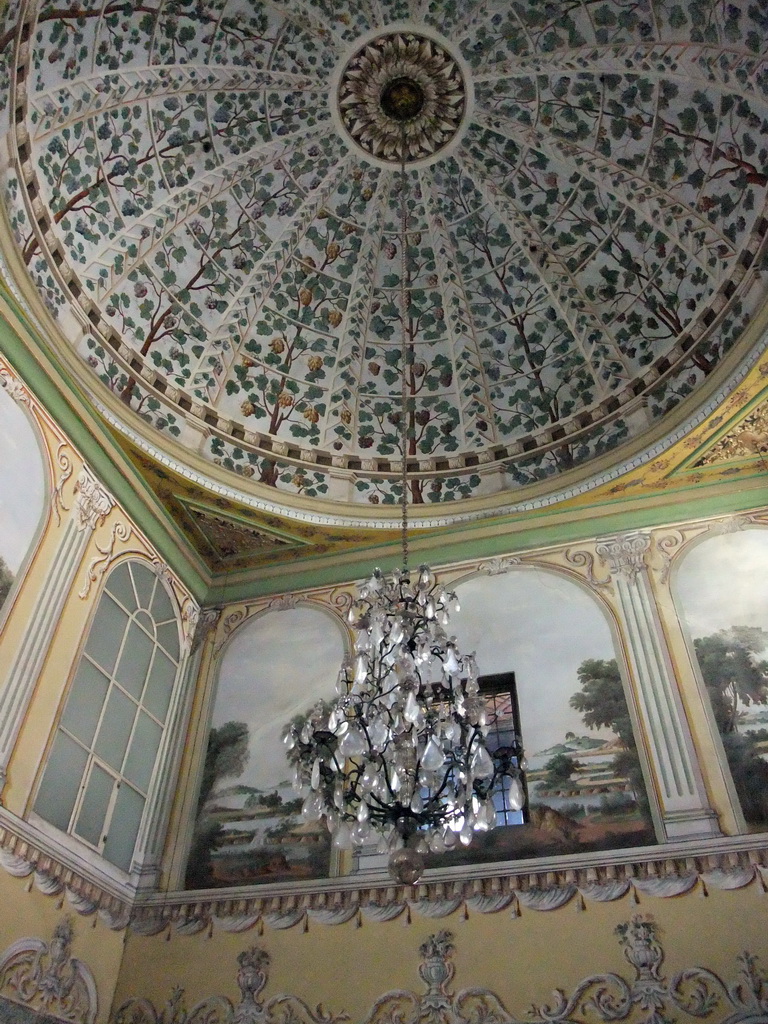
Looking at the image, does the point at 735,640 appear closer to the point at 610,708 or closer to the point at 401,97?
the point at 610,708

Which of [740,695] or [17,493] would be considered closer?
[17,493]

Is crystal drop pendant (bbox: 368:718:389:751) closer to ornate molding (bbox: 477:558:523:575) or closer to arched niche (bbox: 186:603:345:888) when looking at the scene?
arched niche (bbox: 186:603:345:888)

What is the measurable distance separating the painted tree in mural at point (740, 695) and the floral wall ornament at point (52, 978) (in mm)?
6100

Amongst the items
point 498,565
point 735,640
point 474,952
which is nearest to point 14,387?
point 498,565

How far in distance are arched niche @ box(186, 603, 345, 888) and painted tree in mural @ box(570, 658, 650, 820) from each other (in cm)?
284

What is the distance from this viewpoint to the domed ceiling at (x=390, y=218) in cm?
891

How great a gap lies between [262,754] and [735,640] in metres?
5.21

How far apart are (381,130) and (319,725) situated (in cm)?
795

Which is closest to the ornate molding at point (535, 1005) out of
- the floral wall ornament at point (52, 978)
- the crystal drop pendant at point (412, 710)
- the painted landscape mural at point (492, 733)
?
the floral wall ornament at point (52, 978)

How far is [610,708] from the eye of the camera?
8531mm

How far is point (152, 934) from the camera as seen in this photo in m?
8.17

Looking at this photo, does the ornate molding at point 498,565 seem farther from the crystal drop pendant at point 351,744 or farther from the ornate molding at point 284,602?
the crystal drop pendant at point 351,744

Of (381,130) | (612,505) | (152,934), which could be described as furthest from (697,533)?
(152,934)

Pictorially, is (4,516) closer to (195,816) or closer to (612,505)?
(195,816)
